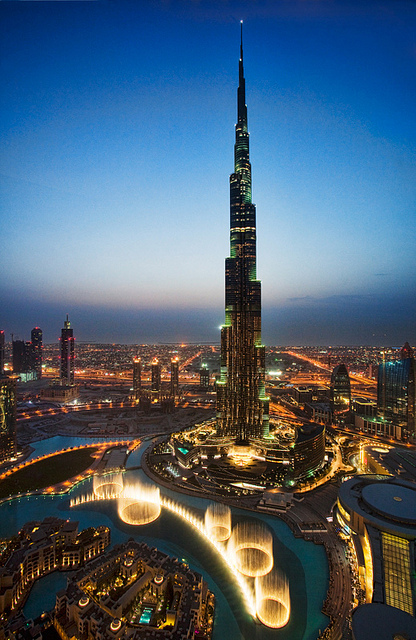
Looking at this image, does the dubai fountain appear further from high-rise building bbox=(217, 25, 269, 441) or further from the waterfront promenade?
high-rise building bbox=(217, 25, 269, 441)

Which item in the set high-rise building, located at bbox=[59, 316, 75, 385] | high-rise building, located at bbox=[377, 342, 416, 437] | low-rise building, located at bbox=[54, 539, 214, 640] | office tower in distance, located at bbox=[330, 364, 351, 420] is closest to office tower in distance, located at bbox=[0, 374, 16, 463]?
low-rise building, located at bbox=[54, 539, 214, 640]

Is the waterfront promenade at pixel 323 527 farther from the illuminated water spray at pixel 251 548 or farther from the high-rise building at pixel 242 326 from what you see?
the high-rise building at pixel 242 326

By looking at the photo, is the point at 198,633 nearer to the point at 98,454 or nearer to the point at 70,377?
the point at 98,454

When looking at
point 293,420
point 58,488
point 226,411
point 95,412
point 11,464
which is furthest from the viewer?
point 95,412

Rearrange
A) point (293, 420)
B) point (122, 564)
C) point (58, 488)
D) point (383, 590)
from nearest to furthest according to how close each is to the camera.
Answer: point (383, 590) < point (122, 564) < point (58, 488) < point (293, 420)

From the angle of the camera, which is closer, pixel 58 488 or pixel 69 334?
pixel 58 488

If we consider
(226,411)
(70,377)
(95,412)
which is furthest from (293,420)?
(70,377)
